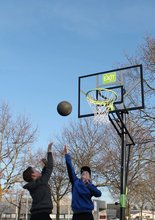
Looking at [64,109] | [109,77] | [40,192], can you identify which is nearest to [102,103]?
[109,77]

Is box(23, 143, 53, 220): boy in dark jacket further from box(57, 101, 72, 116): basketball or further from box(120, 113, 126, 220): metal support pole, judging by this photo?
box(120, 113, 126, 220): metal support pole

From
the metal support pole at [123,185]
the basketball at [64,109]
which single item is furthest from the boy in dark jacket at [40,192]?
the metal support pole at [123,185]

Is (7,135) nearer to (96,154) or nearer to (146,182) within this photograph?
(96,154)

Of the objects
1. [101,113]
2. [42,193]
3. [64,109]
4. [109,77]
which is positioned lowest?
[42,193]

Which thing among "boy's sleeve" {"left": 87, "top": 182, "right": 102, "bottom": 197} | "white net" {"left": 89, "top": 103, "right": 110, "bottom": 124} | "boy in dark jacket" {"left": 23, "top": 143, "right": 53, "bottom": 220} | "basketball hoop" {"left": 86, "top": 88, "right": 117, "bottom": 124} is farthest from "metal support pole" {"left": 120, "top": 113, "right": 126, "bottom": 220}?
"boy in dark jacket" {"left": 23, "top": 143, "right": 53, "bottom": 220}

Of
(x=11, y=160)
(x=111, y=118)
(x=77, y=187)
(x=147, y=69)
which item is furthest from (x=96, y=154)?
(x=77, y=187)

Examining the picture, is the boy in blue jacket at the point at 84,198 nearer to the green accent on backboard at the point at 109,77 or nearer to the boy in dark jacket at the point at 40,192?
the boy in dark jacket at the point at 40,192

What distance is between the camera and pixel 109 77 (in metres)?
12.0

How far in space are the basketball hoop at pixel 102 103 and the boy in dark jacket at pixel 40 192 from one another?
17.6ft

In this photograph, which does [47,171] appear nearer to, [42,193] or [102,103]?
[42,193]

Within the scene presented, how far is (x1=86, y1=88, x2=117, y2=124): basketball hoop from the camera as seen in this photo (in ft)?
37.7

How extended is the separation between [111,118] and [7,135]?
21.0 m

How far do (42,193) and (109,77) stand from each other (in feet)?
22.2

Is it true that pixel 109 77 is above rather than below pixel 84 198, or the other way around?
above
